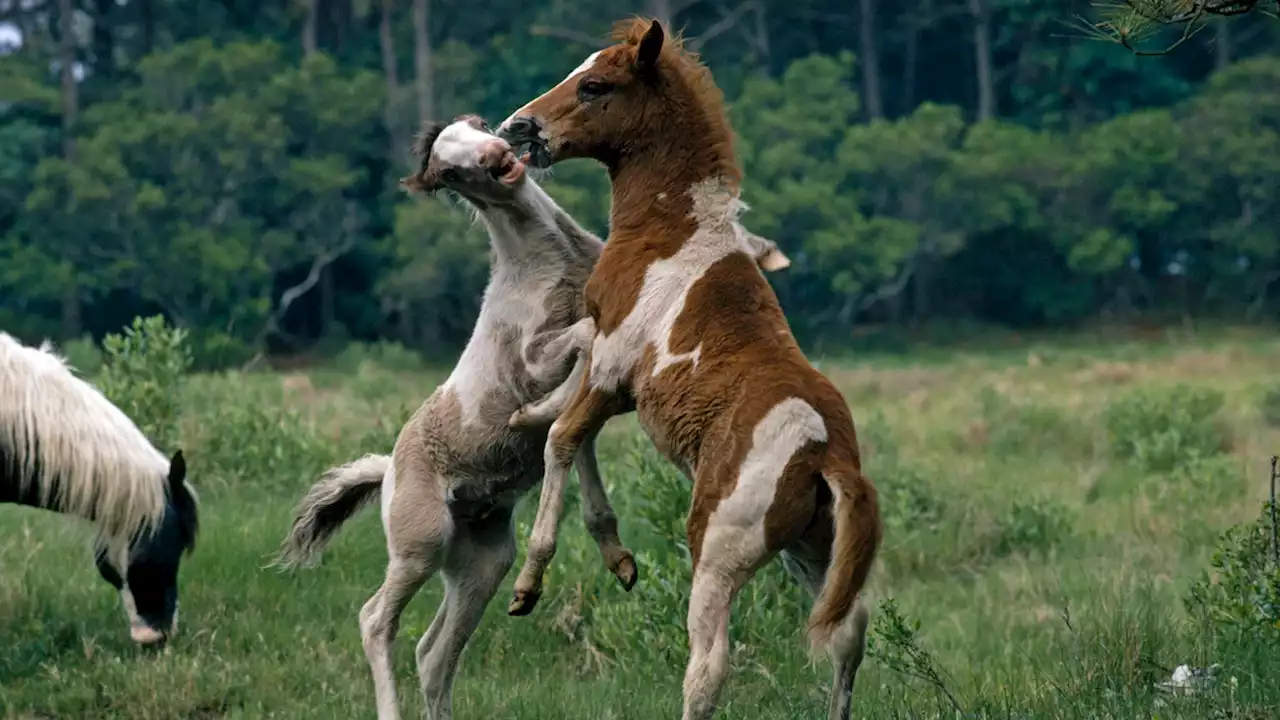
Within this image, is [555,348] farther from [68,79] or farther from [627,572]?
[68,79]

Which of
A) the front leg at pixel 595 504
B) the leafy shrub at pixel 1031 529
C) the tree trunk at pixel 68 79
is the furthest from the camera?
the tree trunk at pixel 68 79

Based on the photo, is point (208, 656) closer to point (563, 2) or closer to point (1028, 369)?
point (1028, 369)

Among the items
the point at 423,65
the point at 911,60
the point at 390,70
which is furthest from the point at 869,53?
the point at 390,70

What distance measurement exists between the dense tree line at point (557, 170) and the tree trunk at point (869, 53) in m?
0.12

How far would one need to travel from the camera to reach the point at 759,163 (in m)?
34.1

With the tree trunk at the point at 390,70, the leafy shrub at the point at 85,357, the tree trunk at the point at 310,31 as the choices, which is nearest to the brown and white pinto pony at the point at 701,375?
the leafy shrub at the point at 85,357

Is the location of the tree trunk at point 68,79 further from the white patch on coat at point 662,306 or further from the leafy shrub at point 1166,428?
the white patch on coat at point 662,306

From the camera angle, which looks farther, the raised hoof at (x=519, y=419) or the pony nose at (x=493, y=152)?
the raised hoof at (x=519, y=419)

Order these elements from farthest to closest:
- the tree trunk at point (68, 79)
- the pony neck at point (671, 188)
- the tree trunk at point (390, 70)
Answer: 1. the tree trunk at point (390, 70)
2. the tree trunk at point (68, 79)
3. the pony neck at point (671, 188)

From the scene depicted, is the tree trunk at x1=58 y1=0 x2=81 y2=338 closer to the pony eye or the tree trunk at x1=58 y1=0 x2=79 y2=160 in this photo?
the tree trunk at x1=58 y1=0 x2=79 y2=160

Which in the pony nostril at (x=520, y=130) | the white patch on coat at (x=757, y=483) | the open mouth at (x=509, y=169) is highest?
the pony nostril at (x=520, y=130)

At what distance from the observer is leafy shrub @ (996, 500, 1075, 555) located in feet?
34.9

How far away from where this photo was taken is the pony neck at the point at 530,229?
210 inches

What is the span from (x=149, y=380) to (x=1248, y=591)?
24.4 ft
